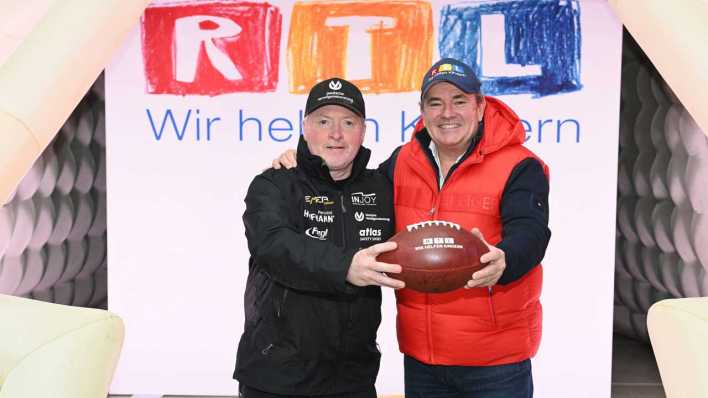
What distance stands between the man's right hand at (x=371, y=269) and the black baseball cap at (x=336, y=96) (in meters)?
0.45

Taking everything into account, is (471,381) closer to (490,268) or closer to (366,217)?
(490,268)

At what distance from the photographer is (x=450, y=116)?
2334 millimetres

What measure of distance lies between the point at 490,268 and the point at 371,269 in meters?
0.34

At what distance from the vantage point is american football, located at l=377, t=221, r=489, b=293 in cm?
213

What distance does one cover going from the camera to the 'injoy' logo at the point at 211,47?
3979 mm

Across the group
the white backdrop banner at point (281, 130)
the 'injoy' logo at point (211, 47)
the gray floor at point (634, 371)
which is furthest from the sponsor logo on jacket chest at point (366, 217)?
the gray floor at point (634, 371)

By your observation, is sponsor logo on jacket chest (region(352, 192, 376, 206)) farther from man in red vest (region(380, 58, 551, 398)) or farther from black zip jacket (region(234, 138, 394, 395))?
man in red vest (region(380, 58, 551, 398))

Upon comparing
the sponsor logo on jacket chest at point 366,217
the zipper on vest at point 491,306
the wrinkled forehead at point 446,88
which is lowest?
the zipper on vest at point 491,306

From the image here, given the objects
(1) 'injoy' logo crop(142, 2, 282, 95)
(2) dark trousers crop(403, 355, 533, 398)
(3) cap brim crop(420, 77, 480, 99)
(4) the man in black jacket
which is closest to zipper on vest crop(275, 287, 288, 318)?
(4) the man in black jacket

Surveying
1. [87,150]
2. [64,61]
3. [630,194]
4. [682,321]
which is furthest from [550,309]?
[87,150]

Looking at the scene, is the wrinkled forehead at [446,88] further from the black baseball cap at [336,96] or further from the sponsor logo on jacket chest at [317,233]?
the sponsor logo on jacket chest at [317,233]

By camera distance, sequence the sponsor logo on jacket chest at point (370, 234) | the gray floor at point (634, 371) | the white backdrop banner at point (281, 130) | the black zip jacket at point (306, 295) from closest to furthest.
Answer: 1. the black zip jacket at point (306, 295)
2. the sponsor logo on jacket chest at point (370, 234)
3. the white backdrop banner at point (281, 130)
4. the gray floor at point (634, 371)

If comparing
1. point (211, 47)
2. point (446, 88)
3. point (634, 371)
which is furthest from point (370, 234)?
point (634, 371)

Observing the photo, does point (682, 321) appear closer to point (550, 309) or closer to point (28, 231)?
point (550, 309)
